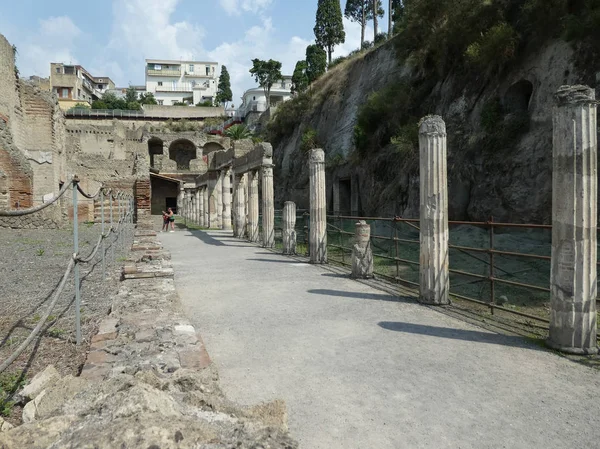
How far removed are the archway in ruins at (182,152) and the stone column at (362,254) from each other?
44589 mm

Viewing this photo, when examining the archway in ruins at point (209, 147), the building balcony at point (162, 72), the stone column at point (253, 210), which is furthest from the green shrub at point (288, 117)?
the building balcony at point (162, 72)

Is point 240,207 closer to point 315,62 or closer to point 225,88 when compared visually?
point 315,62

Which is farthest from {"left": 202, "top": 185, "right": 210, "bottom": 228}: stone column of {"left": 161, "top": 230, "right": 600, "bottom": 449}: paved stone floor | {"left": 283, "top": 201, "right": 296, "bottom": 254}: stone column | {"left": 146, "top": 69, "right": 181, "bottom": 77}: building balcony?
{"left": 146, "top": 69, "right": 181, "bottom": 77}: building balcony

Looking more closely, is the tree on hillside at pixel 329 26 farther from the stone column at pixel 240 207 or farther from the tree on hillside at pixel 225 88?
the stone column at pixel 240 207

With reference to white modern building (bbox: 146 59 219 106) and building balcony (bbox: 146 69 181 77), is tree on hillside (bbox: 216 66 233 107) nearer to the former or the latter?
white modern building (bbox: 146 59 219 106)

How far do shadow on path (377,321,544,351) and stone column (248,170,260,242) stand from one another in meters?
11.6

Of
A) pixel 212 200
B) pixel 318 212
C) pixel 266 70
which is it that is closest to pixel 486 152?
pixel 318 212

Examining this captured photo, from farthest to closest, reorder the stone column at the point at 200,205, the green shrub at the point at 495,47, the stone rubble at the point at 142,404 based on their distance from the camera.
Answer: the stone column at the point at 200,205 < the green shrub at the point at 495,47 < the stone rubble at the point at 142,404

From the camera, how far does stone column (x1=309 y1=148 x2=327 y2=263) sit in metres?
10.6

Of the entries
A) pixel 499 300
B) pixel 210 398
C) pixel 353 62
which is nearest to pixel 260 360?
pixel 210 398

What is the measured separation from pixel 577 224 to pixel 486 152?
14421 mm

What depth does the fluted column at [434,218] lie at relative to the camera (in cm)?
639

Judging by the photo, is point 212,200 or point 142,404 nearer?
point 142,404

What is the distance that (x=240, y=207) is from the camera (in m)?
18.6
